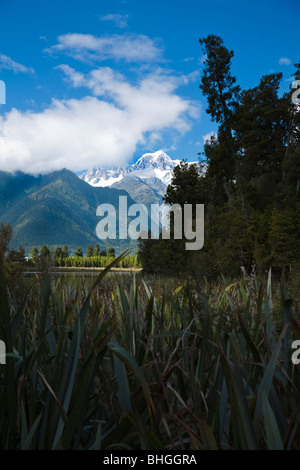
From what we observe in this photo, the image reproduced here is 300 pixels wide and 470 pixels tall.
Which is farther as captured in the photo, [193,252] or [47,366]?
[193,252]

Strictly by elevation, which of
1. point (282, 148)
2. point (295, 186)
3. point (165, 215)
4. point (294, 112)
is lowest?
point (165, 215)

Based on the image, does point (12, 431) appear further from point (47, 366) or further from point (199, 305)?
point (199, 305)

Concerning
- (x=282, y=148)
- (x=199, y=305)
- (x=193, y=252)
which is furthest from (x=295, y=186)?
(x=199, y=305)

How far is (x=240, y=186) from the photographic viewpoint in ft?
69.8

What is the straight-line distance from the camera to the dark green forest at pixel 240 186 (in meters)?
18.7

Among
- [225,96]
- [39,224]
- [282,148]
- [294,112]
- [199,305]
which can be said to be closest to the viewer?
[199,305]

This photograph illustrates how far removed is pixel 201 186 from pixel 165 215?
352cm

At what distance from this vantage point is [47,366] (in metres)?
1.00

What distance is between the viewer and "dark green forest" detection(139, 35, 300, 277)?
61.3 feet
